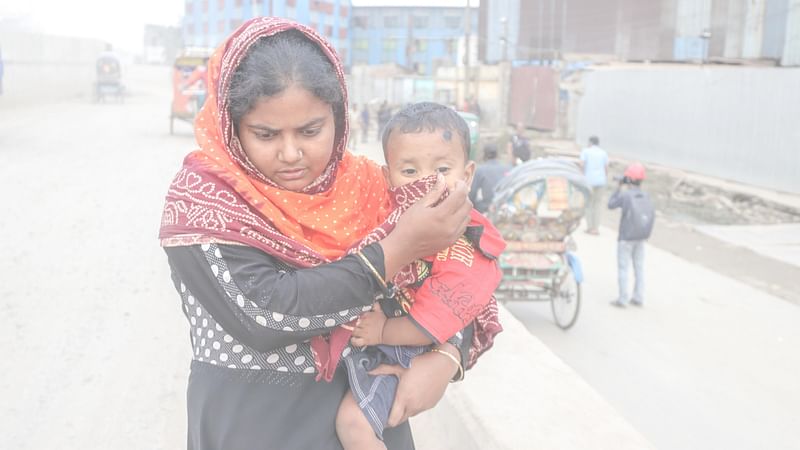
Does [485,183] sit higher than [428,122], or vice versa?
[428,122]

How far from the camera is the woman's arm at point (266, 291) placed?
133 cm

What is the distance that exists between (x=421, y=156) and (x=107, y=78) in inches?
1447

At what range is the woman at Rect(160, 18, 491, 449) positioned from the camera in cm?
135

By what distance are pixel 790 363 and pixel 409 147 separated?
19.7ft

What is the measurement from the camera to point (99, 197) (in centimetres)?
998

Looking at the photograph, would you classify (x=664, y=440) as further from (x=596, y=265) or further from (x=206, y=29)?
(x=206, y=29)

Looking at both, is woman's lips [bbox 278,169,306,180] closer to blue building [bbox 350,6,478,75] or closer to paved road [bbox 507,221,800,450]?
paved road [bbox 507,221,800,450]

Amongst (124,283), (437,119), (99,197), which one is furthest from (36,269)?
(437,119)

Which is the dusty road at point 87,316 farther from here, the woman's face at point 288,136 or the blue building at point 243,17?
the blue building at point 243,17

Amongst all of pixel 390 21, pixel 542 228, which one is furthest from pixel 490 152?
pixel 390 21

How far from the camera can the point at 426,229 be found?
1.44m

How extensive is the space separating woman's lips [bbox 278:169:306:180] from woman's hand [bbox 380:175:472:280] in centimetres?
23

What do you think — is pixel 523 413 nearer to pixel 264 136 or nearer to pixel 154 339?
pixel 264 136

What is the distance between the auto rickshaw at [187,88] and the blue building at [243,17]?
105 ft
